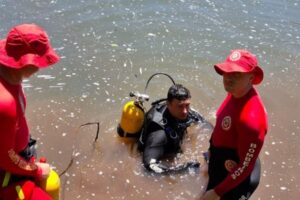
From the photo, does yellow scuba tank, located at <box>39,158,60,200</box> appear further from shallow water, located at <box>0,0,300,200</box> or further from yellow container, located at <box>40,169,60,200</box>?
shallow water, located at <box>0,0,300,200</box>

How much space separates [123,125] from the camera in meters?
5.45

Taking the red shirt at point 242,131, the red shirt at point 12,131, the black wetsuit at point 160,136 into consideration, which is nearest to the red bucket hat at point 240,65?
the red shirt at point 242,131

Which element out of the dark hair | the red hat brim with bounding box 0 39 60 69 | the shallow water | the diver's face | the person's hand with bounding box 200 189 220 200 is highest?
the red hat brim with bounding box 0 39 60 69

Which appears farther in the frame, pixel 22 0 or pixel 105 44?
pixel 22 0

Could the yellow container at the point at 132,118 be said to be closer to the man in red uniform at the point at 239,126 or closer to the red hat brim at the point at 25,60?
the man in red uniform at the point at 239,126

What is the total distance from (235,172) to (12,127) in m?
1.72

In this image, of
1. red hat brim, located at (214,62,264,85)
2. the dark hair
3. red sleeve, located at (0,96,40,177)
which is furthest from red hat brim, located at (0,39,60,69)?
the dark hair

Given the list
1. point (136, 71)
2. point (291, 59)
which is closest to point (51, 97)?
point (136, 71)

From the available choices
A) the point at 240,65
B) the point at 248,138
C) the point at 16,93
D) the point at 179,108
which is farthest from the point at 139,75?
the point at 16,93

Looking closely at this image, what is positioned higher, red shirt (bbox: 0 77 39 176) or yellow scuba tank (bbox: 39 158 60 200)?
red shirt (bbox: 0 77 39 176)

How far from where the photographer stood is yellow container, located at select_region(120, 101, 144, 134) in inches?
209

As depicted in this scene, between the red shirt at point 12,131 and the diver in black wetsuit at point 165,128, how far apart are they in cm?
221

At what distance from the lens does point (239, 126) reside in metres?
3.28

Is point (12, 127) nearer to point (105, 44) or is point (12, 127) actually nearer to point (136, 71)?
point (136, 71)
